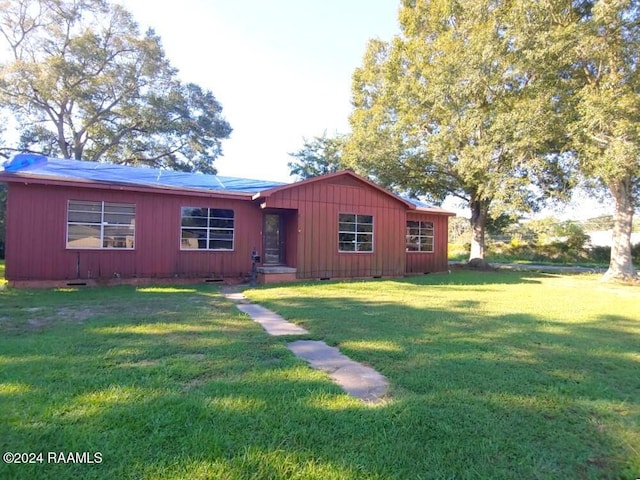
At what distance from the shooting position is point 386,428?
2.46 meters

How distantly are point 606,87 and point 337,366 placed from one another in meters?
13.3

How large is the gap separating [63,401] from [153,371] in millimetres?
761

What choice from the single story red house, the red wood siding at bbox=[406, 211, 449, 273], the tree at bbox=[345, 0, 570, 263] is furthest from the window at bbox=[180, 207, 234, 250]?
the tree at bbox=[345, 0, 570, 263]

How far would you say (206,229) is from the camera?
1116 centimetres

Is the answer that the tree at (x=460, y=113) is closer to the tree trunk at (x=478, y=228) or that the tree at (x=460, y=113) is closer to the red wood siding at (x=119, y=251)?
the tree trunk at (x=478, y=228)

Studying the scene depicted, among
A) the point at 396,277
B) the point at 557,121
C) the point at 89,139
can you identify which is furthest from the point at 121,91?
the point at 557,121

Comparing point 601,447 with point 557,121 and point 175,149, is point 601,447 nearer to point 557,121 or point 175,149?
point 557,121

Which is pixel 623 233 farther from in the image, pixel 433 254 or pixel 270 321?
pixel 270 321

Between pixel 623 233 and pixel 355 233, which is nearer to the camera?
pixel 355 233

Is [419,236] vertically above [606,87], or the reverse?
[606,87]

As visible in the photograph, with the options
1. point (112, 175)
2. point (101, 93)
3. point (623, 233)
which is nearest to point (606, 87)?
point (623, 233)

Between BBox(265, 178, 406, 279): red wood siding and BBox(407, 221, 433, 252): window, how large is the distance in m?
1.91

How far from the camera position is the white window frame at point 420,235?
15539mm

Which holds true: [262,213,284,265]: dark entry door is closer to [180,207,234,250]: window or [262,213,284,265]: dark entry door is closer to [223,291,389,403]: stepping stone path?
[180,207,234,250]: window
